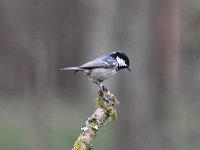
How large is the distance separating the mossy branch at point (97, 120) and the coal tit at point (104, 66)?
1.19 meters

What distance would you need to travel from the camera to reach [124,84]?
10984mm

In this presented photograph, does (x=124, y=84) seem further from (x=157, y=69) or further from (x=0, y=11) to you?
(x=0, y=11)

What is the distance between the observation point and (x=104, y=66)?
20.6ft

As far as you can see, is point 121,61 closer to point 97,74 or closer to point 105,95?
point 97,74

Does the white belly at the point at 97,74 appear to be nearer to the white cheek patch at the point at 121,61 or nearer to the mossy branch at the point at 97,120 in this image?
the white cheek patch at the point at 121,61

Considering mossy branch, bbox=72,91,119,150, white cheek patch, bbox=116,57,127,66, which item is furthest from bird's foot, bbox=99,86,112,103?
white cheek patch, bbox=116,57,127,66

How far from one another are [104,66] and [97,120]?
2.14 m

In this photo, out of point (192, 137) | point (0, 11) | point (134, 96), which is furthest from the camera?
point (0, 11)

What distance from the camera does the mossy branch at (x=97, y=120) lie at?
Result: 12.6 ft

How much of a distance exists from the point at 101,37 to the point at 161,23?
10.4 metres

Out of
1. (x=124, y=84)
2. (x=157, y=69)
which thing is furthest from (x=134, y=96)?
(x=157, y=69)

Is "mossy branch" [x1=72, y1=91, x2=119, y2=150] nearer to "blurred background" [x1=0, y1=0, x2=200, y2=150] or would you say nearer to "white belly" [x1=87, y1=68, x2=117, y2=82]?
"white belly" [x1=87, y1=68, x2=117, y2=82]

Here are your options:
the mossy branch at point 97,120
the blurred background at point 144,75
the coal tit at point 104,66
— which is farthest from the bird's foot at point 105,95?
the blurred background at point 144,75

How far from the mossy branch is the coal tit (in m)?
1.19
